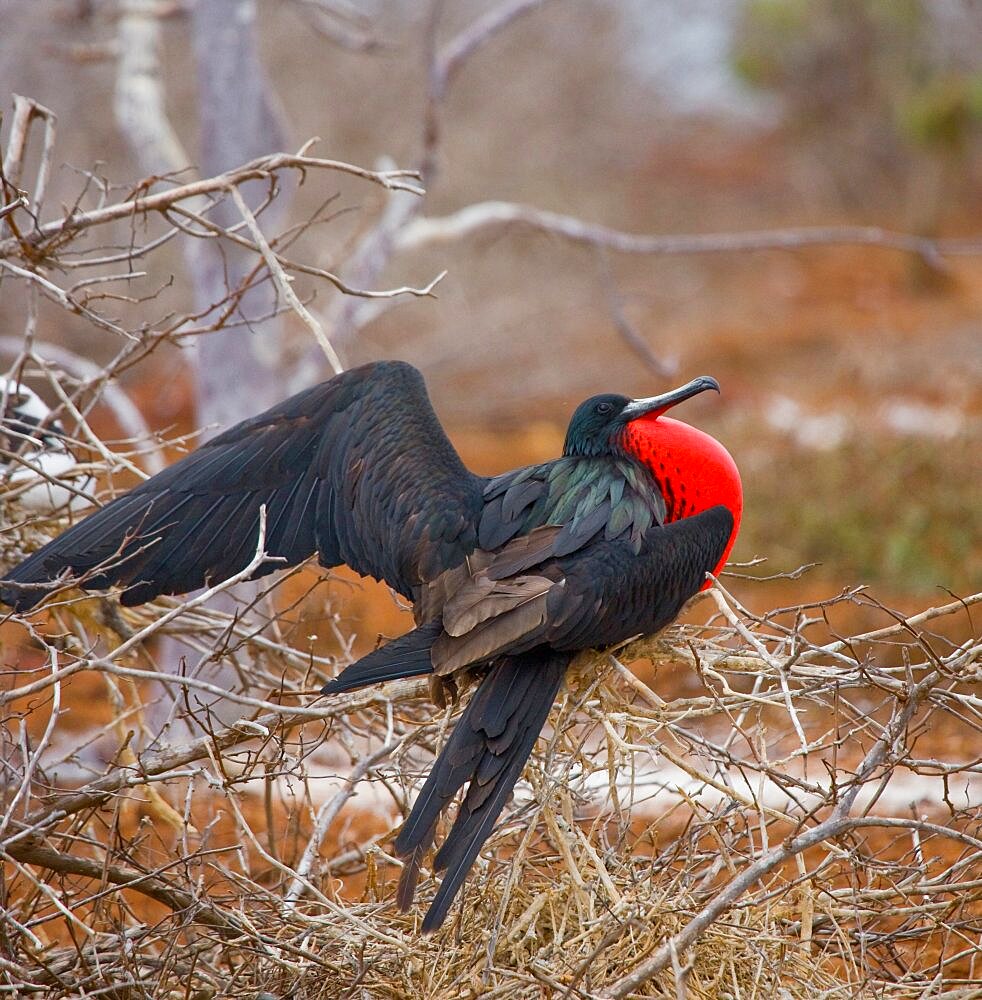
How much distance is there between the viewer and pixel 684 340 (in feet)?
32.5

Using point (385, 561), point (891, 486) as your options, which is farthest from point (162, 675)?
point (891, 486)

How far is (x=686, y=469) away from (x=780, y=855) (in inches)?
30.3

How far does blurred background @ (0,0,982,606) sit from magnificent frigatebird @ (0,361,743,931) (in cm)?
162

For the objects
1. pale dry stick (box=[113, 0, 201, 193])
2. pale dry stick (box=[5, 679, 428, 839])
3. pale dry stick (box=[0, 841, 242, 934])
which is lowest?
pale dry stick (box=[0, 841, 242, 934])

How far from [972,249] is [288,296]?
241 cm

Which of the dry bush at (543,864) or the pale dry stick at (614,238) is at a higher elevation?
the pale dry stick at (614,238)

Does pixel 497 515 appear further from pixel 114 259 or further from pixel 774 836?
pixel 774 836

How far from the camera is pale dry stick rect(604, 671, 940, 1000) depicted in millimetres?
1581

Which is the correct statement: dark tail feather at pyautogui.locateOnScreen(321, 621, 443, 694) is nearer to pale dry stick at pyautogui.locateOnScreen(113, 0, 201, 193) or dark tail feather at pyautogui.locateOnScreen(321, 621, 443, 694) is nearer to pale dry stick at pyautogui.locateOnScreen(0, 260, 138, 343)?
pale dry stick at pyautogui.locateOnScreen(0, 260, 138, 343)

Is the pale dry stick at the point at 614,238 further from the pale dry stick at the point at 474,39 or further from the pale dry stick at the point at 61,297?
the pale dry stick at the point at 61,297

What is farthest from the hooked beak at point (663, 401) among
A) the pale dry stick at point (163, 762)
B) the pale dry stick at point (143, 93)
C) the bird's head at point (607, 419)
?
the pale dry stick at point (143, 93)

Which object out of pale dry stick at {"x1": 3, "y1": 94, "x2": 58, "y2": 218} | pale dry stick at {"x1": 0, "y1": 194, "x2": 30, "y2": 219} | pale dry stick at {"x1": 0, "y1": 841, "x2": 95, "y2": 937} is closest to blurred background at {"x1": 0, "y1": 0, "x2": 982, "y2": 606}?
pale dry stick at {"x1": 3, "y1": 94, "x2": 58, "y2": 218}

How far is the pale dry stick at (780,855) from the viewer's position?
1.58 m

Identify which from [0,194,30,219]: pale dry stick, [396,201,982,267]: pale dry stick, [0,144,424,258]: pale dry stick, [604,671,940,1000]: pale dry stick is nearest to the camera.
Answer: [604,671,940,1000]: pale dry stick
